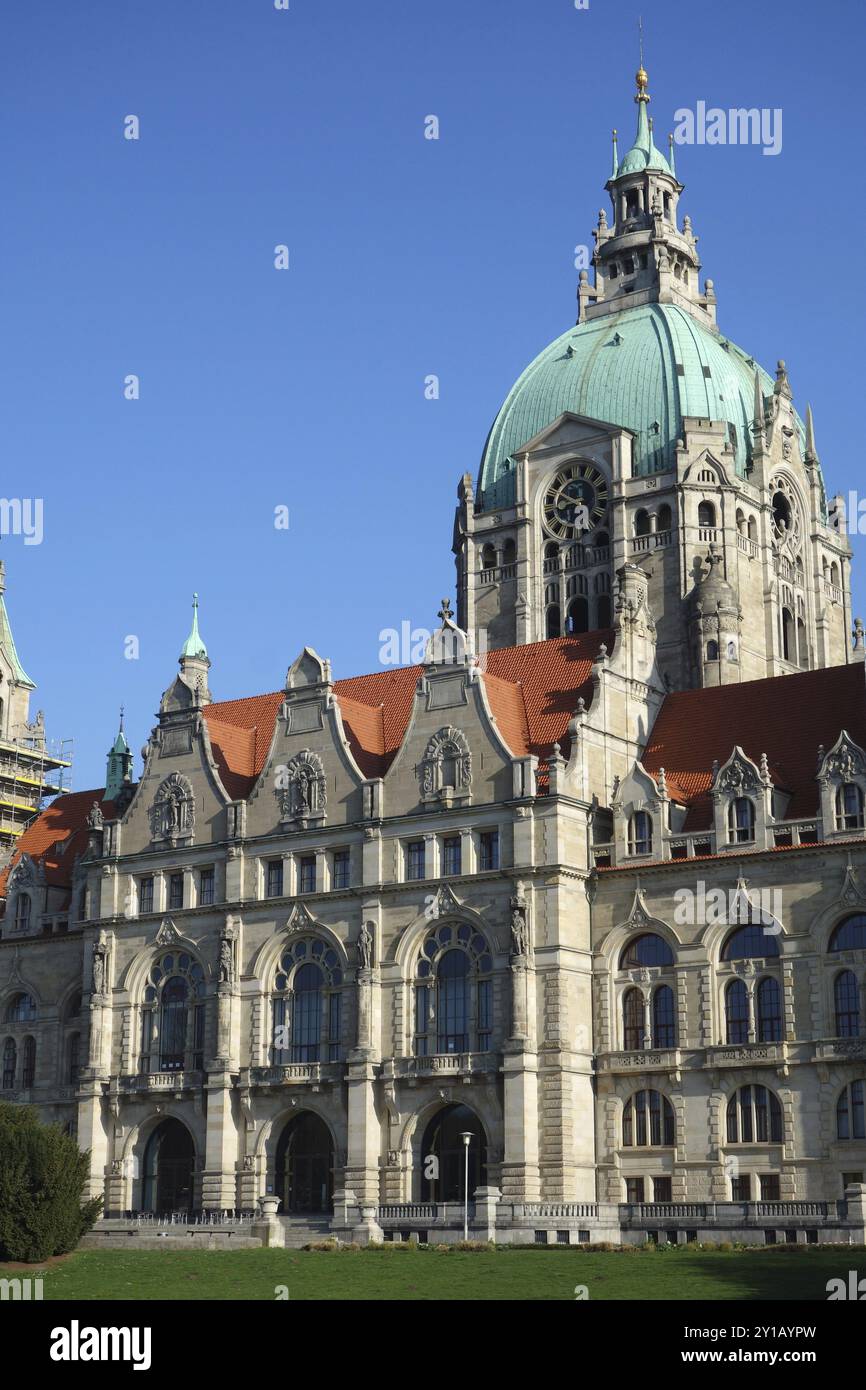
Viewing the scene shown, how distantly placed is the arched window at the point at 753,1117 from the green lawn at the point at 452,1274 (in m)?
10.9

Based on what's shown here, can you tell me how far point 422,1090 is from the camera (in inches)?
2768

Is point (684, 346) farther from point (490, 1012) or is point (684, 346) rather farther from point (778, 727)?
point (490, 1012)

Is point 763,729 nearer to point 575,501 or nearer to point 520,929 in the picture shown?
point 520,929

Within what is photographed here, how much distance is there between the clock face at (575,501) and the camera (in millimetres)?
97725

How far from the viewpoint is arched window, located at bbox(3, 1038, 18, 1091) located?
8581cm

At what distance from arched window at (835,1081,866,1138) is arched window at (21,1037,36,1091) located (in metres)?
37.2

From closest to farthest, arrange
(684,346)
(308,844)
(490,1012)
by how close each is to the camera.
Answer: (490,1012) → (308,844) → (684,346)

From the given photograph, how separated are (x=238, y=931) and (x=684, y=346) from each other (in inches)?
1586

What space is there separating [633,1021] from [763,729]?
12.2 m

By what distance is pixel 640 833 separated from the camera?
7094 cm

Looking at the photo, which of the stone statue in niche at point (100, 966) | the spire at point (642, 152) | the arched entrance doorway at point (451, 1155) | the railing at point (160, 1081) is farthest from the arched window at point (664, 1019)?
the spire at point (642, 152)

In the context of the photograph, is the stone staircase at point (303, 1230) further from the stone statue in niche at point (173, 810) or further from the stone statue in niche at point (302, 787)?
the stone statue in niche at point (173, 810)

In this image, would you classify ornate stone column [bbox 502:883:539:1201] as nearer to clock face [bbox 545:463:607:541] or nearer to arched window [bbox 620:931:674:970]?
arched window [bbox 620:931:674:970]
